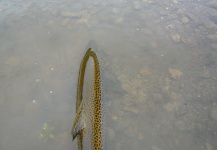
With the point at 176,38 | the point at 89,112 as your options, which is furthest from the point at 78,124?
the point at 176,38

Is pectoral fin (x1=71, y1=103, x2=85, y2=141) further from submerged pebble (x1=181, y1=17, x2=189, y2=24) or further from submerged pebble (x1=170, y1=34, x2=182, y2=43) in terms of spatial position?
submerged pebble (x1=181, y1=17, x2=189, y2=24)

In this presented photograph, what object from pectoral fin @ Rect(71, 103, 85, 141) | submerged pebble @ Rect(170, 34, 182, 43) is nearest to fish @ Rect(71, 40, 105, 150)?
pectoral fin @ Rect(71, 103, 85, 141)

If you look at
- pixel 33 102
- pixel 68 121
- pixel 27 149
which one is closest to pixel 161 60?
pixel 68 121

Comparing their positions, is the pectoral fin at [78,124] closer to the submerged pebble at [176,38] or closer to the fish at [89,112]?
the fish at [89,112]

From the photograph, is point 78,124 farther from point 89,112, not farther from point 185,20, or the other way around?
point 185,20

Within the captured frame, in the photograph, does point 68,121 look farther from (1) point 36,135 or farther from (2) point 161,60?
(2) point 161,60

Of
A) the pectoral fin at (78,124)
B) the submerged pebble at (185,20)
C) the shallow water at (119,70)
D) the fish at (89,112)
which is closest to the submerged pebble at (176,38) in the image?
the shallow water at (119,70)
